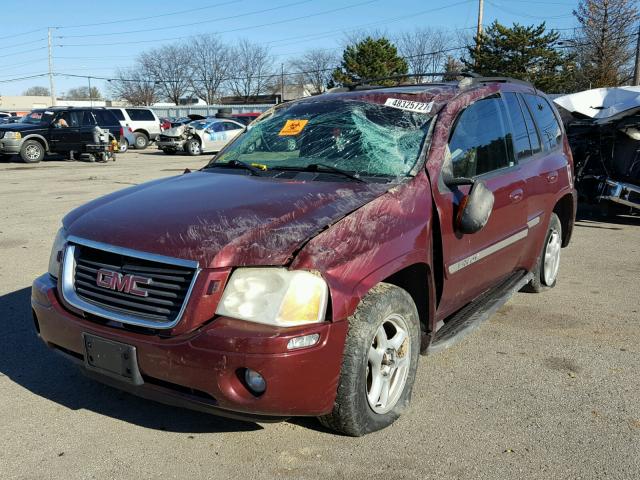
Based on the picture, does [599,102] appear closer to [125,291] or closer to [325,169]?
[325,169]

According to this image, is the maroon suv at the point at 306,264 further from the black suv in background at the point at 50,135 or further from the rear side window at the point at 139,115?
the rear side window at the point at 139,115

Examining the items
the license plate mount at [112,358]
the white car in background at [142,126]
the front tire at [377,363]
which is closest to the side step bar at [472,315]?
the front tire at [377,363]

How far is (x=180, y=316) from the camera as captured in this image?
99.0 inches

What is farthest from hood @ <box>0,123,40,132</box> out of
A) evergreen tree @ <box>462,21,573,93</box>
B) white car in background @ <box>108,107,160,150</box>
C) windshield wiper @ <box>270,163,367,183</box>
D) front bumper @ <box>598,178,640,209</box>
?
evergreen tree @ <box>462,21,573,93</box>

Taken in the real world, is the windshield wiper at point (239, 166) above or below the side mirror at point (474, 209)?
above

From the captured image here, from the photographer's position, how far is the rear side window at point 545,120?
491 centimetres

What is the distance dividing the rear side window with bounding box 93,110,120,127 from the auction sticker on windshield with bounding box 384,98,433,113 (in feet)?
70.8

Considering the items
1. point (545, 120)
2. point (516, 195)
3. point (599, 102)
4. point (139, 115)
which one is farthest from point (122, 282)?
point (139, 115)

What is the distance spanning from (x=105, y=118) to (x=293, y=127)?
21.9 metres

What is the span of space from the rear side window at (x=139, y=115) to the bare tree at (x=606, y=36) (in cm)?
2962

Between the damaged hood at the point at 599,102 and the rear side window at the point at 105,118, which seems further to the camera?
the rear side window at the point at 105,118

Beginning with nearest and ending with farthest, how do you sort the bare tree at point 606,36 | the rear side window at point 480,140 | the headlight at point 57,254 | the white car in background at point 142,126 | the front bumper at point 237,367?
1. the front bumper at point 237,367
2. the headlight at point 57,254
3. the rear side window at point 480,140
4. the white car in background at point 142,126
5. the bare tree at point 606,36

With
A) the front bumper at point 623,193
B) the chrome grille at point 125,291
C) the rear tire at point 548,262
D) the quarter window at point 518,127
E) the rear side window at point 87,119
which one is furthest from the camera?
the rear side window at point 87,119

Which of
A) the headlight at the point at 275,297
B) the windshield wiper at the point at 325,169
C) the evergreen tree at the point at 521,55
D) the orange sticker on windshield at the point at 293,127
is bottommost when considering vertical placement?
the headlight at the point at 275,297
